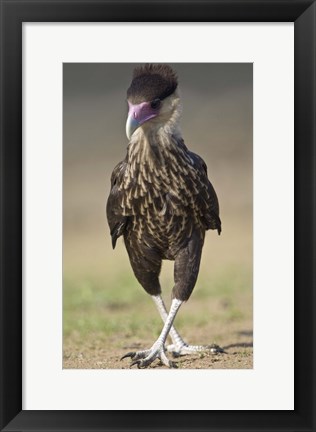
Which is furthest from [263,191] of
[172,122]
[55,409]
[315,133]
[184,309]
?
[184,309]

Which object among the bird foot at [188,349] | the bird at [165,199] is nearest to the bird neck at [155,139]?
the bird at [165,199]

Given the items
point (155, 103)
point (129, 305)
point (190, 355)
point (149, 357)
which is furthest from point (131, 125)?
point (129, 305)

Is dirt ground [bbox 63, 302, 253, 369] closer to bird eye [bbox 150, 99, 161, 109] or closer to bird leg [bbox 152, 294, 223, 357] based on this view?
bird leg [bbox 152, 294, 223, 357]

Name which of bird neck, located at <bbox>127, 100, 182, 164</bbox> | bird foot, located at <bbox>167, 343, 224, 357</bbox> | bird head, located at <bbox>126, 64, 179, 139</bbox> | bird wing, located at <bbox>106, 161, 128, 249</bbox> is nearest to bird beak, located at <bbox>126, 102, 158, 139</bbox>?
bird head, located at <bbox>126, 64, 179, 139</bbox>

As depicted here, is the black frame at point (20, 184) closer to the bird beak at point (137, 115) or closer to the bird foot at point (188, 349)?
the bird beak at point (137, 115)

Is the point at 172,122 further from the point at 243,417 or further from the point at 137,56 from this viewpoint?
the point at 243,417
